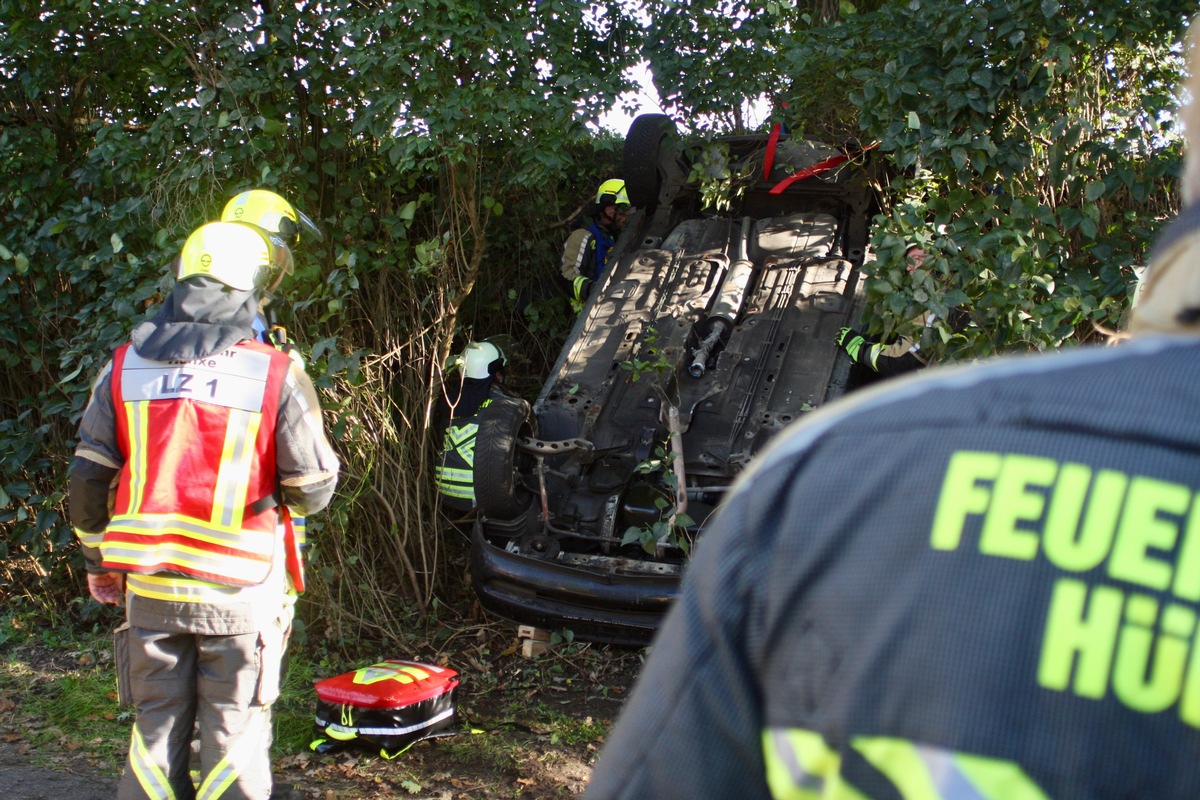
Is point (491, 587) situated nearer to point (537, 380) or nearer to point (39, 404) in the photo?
point (537, 380)

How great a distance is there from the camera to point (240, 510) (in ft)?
9.74

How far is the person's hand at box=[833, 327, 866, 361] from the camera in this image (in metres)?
5.34

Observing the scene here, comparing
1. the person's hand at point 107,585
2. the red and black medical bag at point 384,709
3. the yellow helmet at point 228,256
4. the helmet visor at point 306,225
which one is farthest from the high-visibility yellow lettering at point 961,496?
the helmet visor at point 306,225

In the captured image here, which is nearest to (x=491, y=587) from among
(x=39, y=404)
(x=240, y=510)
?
(x=240, y=510)

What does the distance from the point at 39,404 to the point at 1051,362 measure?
605 cm

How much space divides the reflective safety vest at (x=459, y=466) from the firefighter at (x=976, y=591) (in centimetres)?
423

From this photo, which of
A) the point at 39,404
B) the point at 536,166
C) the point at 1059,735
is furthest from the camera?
the point at 39,404

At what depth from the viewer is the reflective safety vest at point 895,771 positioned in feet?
2.39

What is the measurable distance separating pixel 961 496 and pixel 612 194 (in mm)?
6584

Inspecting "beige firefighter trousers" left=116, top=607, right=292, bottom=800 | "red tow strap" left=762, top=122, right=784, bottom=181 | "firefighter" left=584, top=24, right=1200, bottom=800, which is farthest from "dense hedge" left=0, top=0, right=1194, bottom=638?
"firefighter" left=584, top=24, right=1200, bottom=800

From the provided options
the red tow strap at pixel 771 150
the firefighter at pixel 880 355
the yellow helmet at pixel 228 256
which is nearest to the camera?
the yellow helmet at pixel 228 256

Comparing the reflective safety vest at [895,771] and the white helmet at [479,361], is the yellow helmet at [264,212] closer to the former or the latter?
the white helmet at [479,361]

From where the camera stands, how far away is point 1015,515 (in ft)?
2.46

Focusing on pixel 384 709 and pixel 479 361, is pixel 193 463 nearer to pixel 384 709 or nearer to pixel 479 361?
pixel 384 709
